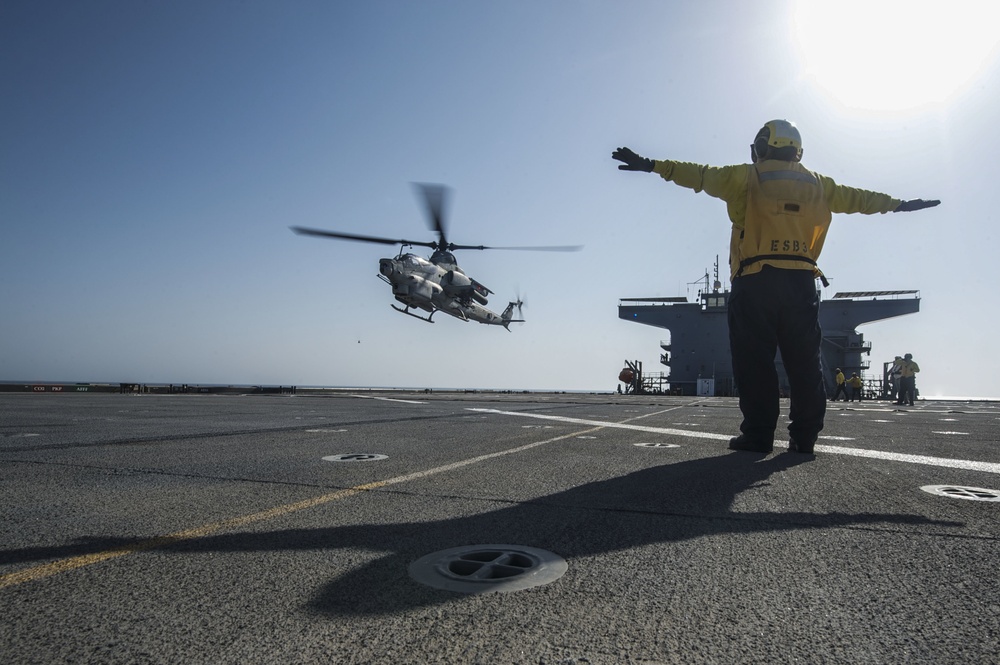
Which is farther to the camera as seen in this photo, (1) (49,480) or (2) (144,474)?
(2) (144,474)

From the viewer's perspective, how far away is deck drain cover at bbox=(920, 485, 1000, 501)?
9.16 feet

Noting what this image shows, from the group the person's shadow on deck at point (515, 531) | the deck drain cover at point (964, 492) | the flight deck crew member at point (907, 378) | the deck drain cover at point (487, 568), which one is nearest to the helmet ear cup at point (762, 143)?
the deck drain cover at point (964, 492)

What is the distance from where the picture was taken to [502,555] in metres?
1.78

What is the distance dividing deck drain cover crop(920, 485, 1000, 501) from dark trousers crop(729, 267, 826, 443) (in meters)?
1.81

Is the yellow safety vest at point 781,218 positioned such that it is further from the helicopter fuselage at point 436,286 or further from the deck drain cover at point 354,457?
the helicopter fuselage at point 436,286

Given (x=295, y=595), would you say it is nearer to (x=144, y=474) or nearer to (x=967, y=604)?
(x=967, y=604)

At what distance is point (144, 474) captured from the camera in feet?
11.3

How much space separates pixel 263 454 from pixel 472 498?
2.43 m

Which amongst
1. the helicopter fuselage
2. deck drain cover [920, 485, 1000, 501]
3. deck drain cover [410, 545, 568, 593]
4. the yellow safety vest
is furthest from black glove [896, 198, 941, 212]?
the helicopter fuselage

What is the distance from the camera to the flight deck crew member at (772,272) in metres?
4.97

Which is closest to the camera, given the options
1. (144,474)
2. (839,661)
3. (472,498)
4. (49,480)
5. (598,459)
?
(839,661)

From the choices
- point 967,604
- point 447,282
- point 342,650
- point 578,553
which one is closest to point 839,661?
point 967,604

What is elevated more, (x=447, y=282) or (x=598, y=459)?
(x=447, y=282)

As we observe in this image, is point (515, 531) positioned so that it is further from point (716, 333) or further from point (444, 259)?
point (716, 333)
